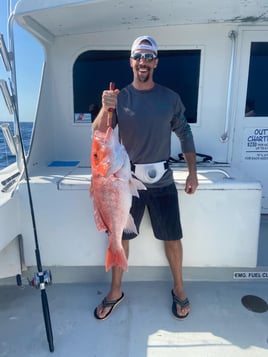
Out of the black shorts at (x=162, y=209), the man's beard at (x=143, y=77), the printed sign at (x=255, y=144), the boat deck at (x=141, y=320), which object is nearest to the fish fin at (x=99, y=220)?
the black shorts at (x=162, y=209)

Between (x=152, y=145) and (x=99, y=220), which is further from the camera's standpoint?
(x=152, y=145)

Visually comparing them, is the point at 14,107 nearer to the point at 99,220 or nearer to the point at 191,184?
the point at 99,220

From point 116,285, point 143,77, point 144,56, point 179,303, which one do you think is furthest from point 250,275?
point 144,56

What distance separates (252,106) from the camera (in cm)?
315

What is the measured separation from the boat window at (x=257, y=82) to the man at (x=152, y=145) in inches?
57.4

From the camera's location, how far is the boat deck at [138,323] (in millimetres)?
1814

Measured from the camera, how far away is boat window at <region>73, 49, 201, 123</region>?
3.04 m

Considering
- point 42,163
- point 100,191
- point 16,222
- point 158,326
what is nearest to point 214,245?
point 158,326

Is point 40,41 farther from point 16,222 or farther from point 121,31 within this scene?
point 16,222

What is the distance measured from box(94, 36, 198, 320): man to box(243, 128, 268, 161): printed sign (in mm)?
1391

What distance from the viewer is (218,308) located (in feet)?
A: 7.17

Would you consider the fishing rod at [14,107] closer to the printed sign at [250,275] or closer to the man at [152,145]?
the man at [152,145]

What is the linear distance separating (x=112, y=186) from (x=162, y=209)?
24.2 inches

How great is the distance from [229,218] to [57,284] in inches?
59.5
